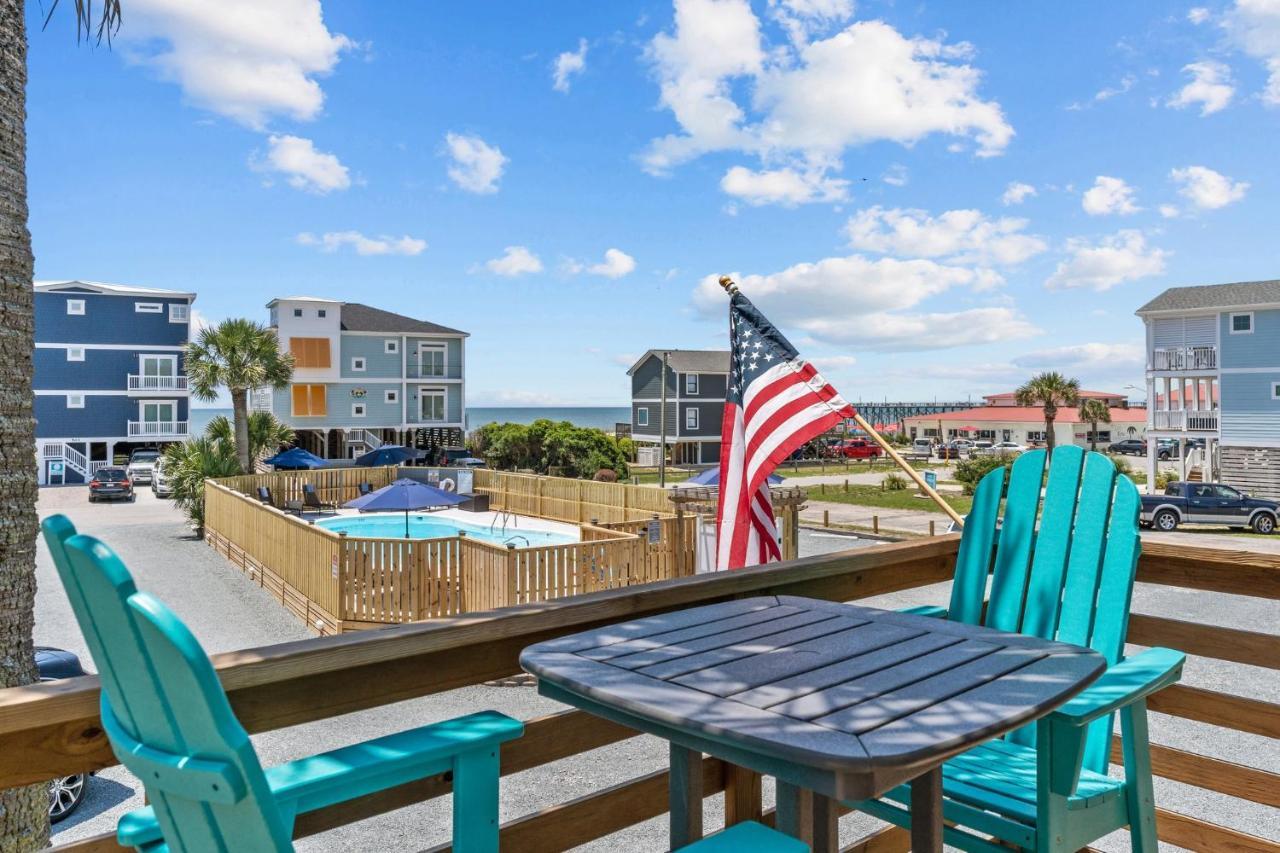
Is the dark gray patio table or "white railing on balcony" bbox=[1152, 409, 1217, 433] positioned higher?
"white railing on balcony" bbox=[1152, 409, 1217, 433]

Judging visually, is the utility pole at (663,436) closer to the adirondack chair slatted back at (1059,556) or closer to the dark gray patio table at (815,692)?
the adirondack chair slatted back at (1059,556)

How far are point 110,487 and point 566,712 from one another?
3238cm

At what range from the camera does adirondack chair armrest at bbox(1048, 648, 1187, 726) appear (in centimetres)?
178

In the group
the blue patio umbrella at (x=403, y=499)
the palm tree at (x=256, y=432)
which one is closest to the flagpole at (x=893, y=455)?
the blue patio umbrella at (x=403, y=499)

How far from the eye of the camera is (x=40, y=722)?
1.32 m

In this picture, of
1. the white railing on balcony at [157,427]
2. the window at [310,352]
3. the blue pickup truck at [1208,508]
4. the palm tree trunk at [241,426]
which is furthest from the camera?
the white railing on balcony at [157,427]

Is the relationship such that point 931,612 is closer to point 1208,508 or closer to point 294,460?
point 1208,508

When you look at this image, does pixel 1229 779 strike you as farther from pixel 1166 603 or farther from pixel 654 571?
pixel 1166 603

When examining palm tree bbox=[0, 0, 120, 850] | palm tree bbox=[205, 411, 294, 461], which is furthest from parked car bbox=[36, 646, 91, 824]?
palm tree bbox=[205, 411, 294, 461]

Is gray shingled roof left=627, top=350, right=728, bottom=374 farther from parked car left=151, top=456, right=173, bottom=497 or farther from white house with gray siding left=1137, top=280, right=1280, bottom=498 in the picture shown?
parked car left=151, top=456, right=173, bottom=497

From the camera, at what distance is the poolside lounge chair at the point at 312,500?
24.2 metres

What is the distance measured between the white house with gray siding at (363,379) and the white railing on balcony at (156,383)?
3098mm

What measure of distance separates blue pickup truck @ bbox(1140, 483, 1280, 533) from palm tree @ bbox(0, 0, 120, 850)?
81.2 feet

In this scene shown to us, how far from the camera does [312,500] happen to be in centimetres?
2427
